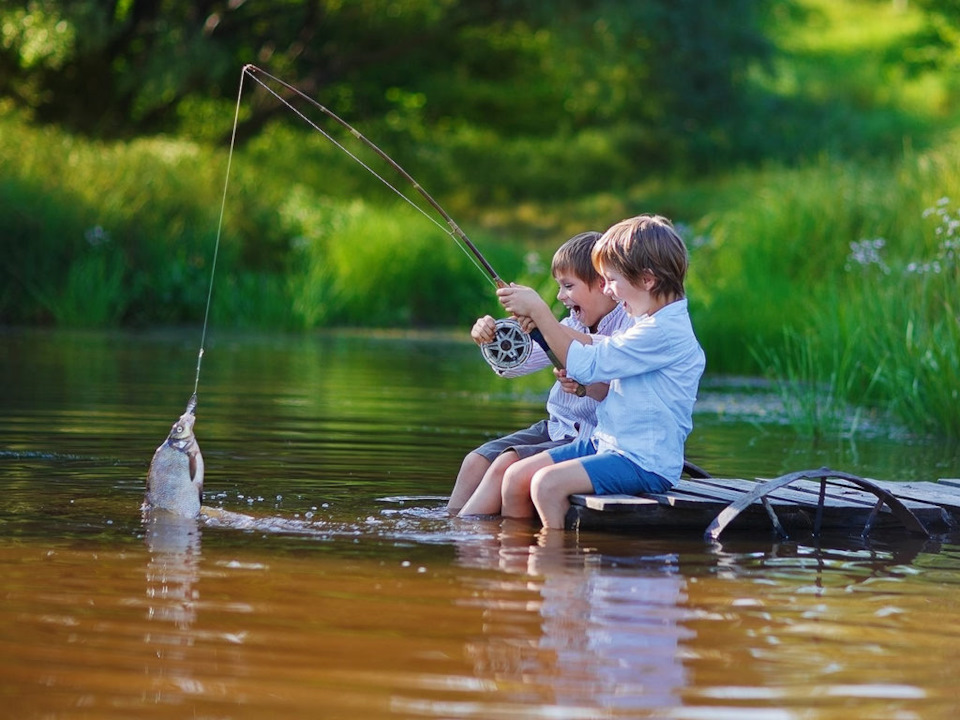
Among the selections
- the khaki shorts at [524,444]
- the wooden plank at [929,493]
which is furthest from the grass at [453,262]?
the khaki shorts at [524,444]

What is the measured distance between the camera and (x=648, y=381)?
5.39 meters

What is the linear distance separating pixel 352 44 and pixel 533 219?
5.54 meters

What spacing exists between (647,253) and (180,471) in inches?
66.9

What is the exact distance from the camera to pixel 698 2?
32.4 m

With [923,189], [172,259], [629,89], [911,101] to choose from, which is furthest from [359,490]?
[911,101]

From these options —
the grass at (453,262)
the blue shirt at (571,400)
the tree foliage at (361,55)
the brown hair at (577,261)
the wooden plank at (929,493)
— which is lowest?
the wooden plank at (929,493)

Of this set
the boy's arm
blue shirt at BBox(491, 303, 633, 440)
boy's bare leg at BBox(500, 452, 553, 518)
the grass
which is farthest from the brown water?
the grass

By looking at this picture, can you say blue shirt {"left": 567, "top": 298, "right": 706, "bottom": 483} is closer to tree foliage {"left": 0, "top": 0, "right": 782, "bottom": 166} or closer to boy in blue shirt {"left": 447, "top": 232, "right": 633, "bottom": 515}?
boy in blue shirt {"left": 447, "top": 232, "right": 633, "bottom": 515}

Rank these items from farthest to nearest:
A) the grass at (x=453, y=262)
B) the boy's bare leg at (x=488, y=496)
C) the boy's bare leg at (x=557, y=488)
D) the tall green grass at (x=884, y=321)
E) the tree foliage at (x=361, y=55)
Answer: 1. the tree foliage at (x=361, y=55)
2. the grass at (x=453, y=262)
3. the tall green grass at (x=884, y=321)
4. the boy's bare leg at (x=488, y=496)
5. the boy's bare leg at (x=557, y=488)

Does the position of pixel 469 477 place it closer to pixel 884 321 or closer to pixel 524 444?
pixel 524 444

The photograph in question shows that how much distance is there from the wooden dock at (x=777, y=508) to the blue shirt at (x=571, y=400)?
1.36ft

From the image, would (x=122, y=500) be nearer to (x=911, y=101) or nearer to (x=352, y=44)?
(x=352, y=44)

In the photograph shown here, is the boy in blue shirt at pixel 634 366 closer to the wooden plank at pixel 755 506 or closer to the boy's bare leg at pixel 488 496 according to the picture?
the wooden plank at pixel 755 506

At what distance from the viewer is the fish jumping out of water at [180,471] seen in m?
5.26
